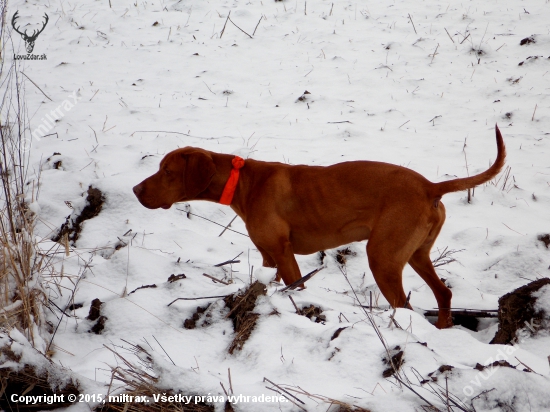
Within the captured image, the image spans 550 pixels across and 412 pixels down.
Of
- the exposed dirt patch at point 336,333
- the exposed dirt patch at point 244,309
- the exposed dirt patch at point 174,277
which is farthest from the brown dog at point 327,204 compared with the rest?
the exposed dirt patch at point 336,333

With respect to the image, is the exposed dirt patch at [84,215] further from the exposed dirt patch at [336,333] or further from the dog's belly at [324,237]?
the exposed dirt patch at [336,333]

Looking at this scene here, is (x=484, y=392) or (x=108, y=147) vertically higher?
(x=484, y=392)

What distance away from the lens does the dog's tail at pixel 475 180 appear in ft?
11.6

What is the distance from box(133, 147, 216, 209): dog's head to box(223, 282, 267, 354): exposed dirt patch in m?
1.59

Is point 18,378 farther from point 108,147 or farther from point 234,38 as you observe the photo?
point 234,38

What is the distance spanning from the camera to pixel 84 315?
10.3 ft

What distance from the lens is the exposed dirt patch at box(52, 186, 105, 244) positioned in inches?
179

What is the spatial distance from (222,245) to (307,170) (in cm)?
99

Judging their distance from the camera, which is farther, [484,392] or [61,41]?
[61,41]

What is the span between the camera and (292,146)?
6340 mm

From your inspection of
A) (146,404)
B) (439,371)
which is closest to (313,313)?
(439,371)

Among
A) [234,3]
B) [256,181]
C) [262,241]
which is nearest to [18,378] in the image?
[262,241]

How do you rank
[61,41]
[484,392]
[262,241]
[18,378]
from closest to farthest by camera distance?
1. [484,392]
2. [18,378]
3. [262,241]
4. [61,41]

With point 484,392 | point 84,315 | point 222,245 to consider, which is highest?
point 484,392
